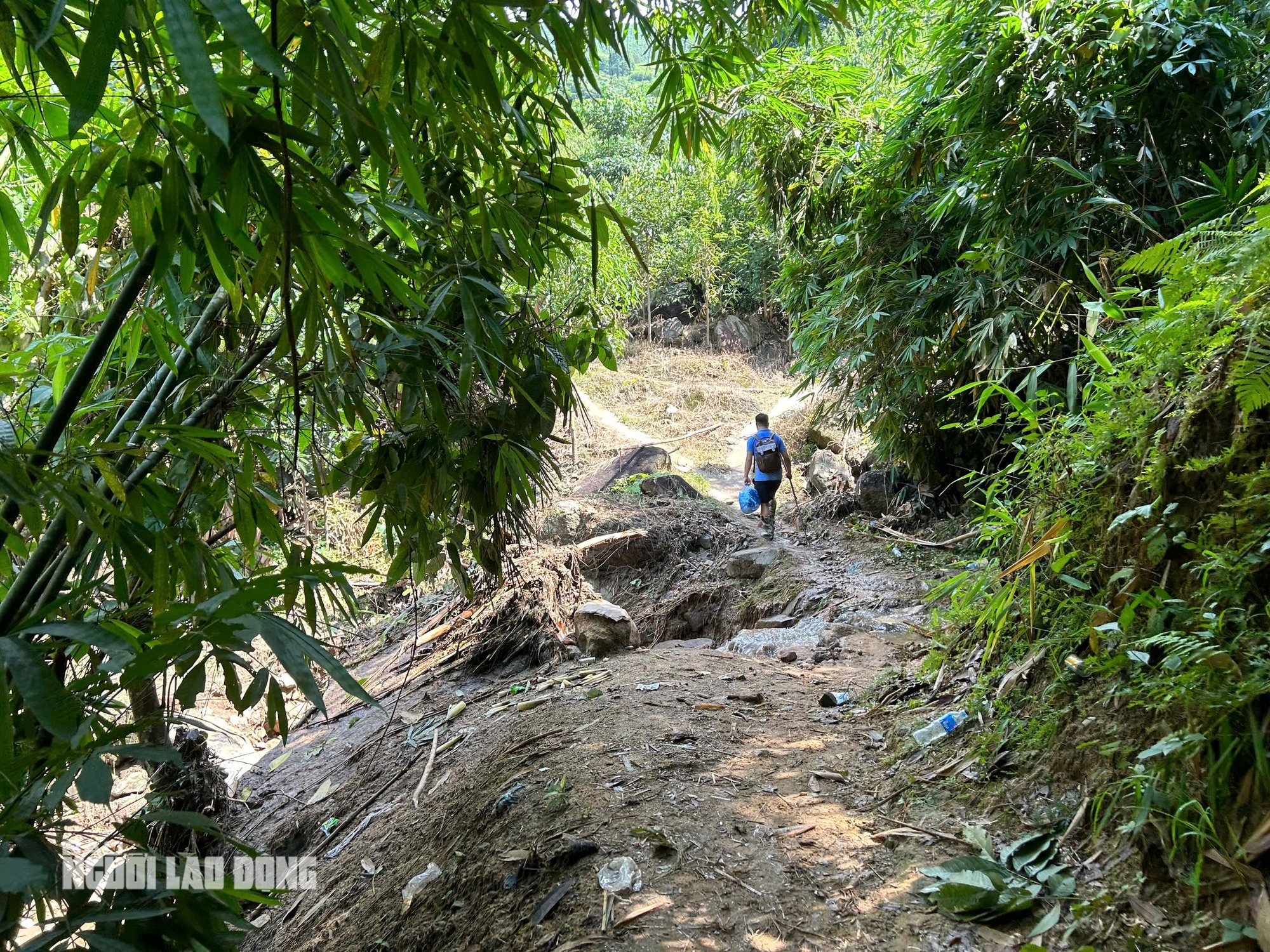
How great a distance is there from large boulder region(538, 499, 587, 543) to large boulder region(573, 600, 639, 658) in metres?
2.21

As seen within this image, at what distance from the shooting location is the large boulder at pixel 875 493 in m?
7.14

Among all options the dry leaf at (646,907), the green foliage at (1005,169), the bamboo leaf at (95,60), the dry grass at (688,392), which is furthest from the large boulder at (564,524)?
the bamboo leaf at (95,60)

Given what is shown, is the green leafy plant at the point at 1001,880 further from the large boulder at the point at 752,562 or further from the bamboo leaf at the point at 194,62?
the large boulder at the point at 752,562

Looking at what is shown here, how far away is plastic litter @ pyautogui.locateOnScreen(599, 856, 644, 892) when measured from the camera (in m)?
1.82

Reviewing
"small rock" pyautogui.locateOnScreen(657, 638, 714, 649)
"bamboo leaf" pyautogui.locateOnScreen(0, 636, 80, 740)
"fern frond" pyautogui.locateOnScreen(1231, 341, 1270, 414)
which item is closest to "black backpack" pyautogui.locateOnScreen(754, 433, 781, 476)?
"small rock" pyautogui.locateOnScreen(657, 638, 714, 649)

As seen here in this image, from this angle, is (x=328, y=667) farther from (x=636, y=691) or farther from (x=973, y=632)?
(x=636, y=691)

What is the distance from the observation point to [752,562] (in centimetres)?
657

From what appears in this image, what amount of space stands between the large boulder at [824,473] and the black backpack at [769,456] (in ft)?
4.89

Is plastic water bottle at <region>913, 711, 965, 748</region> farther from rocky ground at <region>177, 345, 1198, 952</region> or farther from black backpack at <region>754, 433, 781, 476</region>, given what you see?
black backpack at <region>754, 433, 781, 476</region>

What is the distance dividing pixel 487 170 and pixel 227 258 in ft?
3.49

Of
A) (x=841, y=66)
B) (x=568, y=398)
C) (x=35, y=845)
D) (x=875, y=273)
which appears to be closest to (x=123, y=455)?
(x=35, y=845)

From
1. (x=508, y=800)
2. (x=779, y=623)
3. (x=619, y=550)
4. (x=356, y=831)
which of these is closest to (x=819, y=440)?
(x=619, y=550)

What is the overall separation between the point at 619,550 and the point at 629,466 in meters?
2.69

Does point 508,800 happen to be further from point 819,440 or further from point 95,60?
point 819,440
